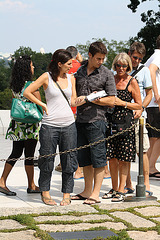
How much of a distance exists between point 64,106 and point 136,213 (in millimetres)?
1472

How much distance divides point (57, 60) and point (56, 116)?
2.13 feet

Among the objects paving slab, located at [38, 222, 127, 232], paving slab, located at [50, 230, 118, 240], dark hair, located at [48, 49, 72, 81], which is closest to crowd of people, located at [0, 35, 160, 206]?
dark hair, located at [48, 49, 72, 81]

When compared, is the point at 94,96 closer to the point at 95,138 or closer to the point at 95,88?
the point at 95,88

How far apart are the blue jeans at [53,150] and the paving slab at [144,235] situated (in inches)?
59.5

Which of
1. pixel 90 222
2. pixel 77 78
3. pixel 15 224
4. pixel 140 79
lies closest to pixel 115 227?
pixel 90 222

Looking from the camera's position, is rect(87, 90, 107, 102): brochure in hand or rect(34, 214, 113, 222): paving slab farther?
rect(87, 90, 107, 102): brochure in hand

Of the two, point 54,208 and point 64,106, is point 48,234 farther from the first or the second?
point 64,106

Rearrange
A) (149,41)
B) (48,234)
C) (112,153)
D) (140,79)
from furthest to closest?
(149,41) < (140,79) < (112,153) < (48,234)

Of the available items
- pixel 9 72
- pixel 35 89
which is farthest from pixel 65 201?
pixel 9 72

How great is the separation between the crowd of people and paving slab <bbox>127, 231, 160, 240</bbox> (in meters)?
1.34

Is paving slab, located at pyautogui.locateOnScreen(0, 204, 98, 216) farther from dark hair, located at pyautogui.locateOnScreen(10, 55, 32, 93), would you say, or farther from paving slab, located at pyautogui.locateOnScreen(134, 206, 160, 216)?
dark hair, located at pyautogui.locateOnScreen(10, 55, 32, 93)

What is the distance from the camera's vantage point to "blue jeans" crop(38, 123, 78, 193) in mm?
5602

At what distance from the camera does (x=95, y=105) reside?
5.69 meters

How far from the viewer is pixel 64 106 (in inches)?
221
